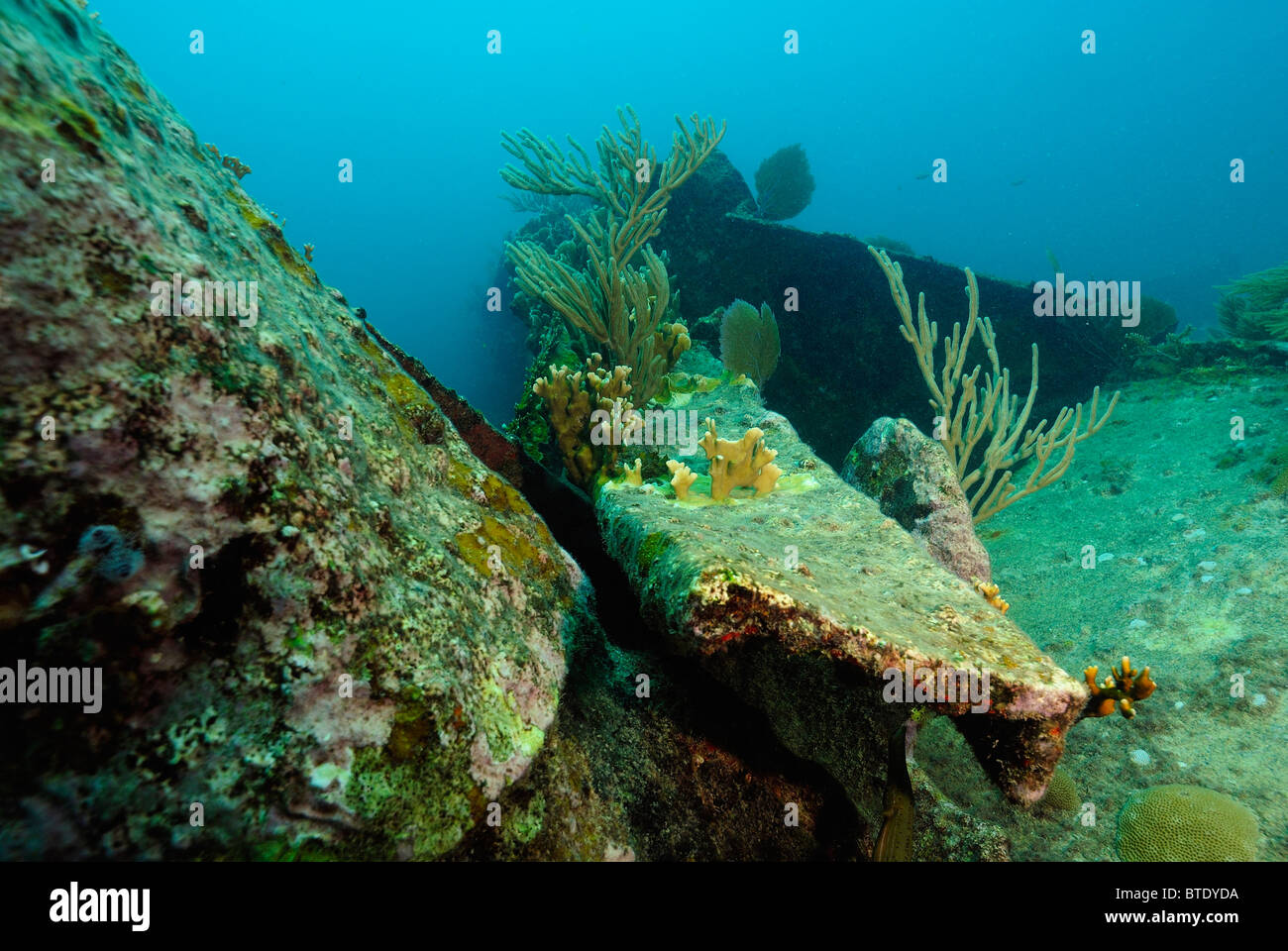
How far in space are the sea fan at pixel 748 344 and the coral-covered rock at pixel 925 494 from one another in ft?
6.87

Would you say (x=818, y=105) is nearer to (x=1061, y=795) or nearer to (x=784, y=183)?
(x=784, y=183)

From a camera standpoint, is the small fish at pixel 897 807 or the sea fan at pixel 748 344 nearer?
the small fish at pixel 897 807

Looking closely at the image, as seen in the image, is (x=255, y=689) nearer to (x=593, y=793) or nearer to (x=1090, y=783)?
(x=593, y=793)

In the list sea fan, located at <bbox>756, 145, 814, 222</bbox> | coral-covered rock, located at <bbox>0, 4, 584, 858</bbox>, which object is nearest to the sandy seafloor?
coral-covered rock, located at <bbox>0, 4, 584, 858</bbox>

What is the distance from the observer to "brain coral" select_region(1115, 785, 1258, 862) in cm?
244

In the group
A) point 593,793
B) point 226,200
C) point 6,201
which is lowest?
point 593,793

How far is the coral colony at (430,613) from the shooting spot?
110 cm

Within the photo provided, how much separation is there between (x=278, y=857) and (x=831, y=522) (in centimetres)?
271

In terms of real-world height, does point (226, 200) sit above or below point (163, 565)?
above

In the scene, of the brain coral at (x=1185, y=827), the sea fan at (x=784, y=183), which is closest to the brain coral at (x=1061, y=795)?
the brain coral at (x=1185, y=827)

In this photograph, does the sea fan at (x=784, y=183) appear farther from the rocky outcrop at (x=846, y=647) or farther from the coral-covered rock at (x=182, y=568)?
Result: the coral-covered rock at (x=182, y=568)
